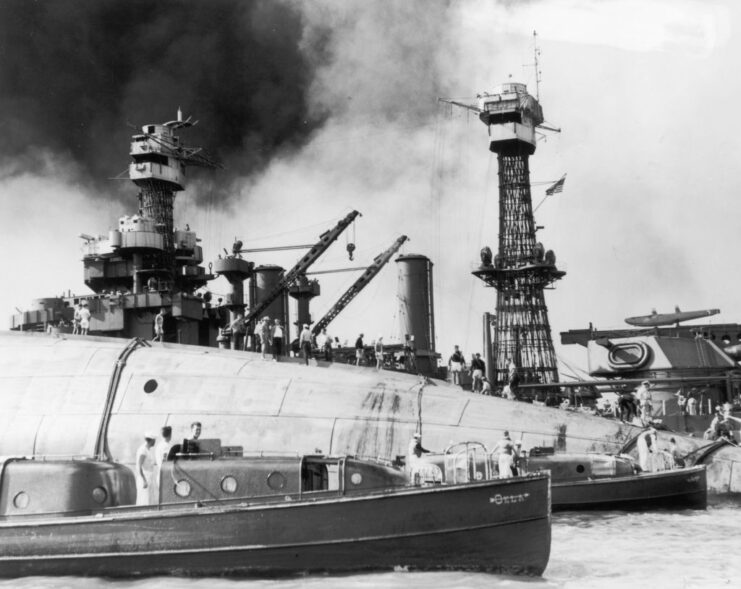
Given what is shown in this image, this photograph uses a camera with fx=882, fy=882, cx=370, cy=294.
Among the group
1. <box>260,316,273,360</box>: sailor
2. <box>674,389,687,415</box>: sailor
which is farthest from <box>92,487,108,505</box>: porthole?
<box>674,389,687,415</box>: sailor

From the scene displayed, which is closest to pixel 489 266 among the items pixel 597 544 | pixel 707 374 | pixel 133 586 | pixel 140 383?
pixel 707 374

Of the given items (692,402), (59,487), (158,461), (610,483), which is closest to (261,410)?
(158,461)

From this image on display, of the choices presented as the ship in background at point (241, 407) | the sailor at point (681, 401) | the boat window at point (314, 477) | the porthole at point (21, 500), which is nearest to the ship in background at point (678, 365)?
the sailor at point (681, 401)

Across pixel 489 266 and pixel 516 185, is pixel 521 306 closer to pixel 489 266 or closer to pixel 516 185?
pixel 489 266

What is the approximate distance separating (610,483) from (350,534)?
11525 millimetres

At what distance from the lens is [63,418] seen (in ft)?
87.9

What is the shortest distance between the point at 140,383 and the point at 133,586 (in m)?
12.1

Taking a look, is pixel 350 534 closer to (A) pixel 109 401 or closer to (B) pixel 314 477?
(B) pixel 314 477

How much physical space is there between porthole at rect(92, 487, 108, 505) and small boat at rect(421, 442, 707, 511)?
10.0m

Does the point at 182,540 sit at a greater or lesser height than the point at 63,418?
lesser

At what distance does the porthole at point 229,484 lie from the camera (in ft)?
57.1

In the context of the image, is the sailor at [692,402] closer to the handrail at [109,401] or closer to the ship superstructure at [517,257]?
the handrail at [109,401]

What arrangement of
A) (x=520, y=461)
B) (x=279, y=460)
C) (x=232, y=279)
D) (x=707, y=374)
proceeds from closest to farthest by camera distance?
(x=279, y=460), (x=520, y=461), (x=707, y=374), (x=232, y=279)

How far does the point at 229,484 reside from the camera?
686 inches
